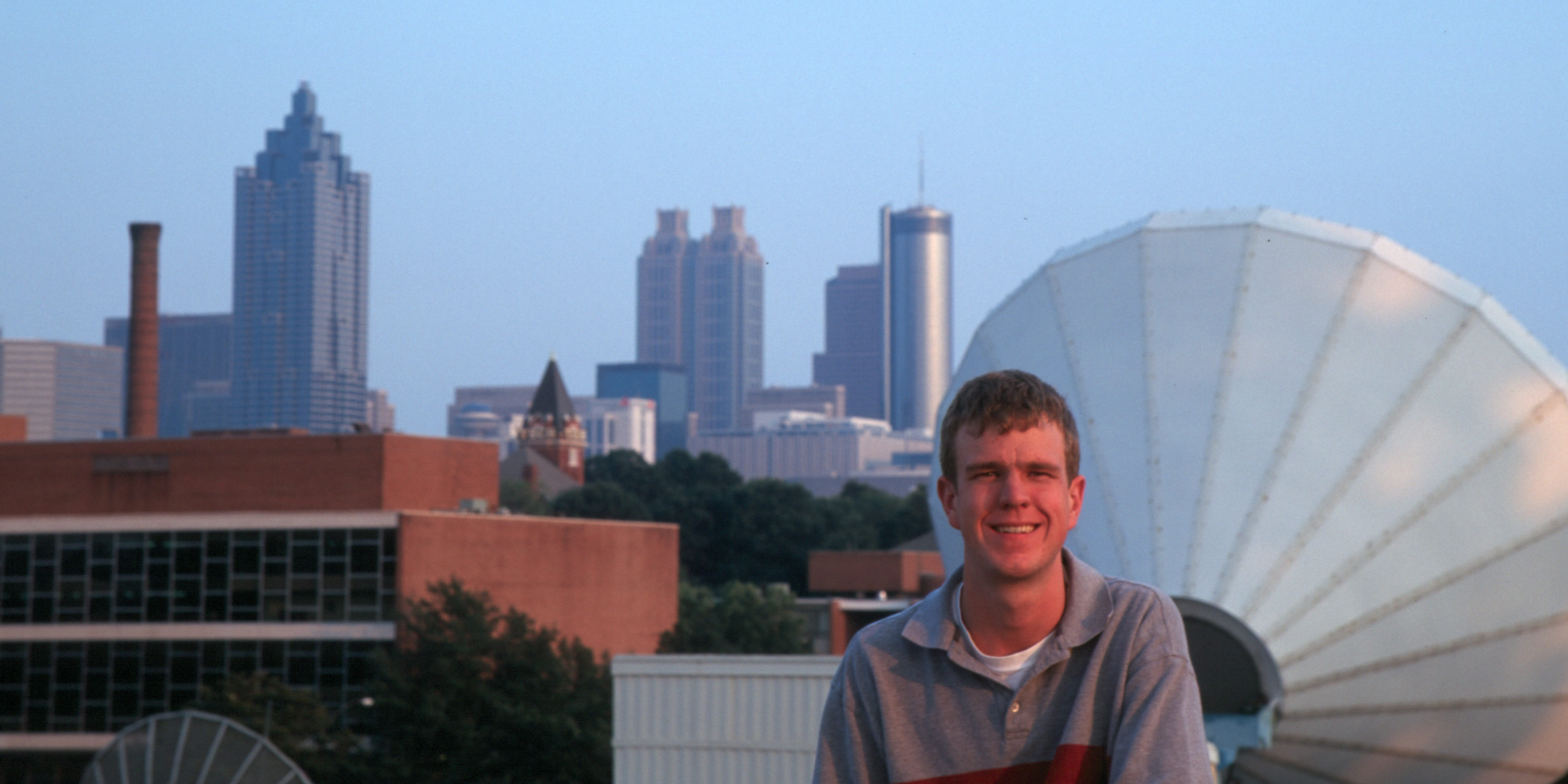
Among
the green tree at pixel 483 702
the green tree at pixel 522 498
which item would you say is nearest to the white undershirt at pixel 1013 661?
the green tree at pixel 483 702

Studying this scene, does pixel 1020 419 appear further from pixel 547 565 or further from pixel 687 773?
pixel 547 565

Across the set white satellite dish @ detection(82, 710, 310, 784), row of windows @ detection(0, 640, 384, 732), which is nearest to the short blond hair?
white satellite dish @ detection(82, 710, 310, 784)

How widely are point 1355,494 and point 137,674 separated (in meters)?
47.8

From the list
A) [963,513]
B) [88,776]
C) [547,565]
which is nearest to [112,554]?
[547,565]

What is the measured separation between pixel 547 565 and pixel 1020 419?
182 ft

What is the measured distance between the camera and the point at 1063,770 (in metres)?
3.75

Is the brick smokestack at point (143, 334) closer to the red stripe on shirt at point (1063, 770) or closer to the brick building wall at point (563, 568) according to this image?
the brick building wall at point (563, 568)

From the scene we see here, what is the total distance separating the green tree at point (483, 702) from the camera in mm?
48469

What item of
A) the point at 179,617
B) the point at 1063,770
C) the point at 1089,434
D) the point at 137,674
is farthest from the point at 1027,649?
the point at 137,674

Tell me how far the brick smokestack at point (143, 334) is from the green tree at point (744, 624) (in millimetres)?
24987

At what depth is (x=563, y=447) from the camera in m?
199

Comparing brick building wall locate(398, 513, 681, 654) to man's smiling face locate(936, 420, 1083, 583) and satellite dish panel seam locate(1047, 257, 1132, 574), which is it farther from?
man's smiling face locate(936, 420, 1083, 583)

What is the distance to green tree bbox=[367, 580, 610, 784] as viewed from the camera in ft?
159

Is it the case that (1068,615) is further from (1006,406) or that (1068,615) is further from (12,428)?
(12,428)
